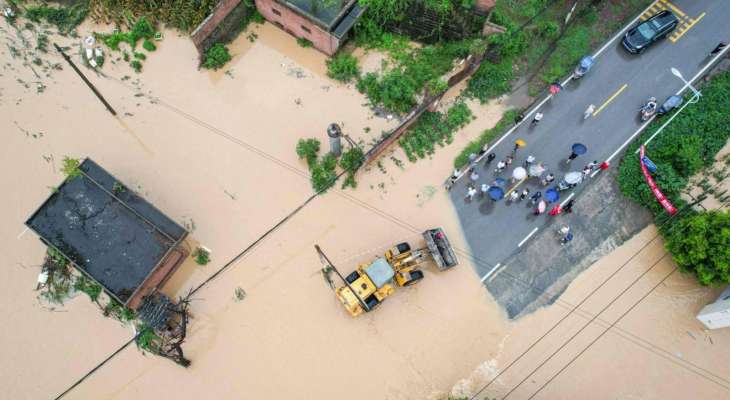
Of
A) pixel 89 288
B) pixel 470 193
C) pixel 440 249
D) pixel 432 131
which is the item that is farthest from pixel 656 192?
pixel 89 288

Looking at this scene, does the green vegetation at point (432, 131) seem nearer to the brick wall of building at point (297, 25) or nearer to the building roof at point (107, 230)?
the brick wall of building at point (297, 25)

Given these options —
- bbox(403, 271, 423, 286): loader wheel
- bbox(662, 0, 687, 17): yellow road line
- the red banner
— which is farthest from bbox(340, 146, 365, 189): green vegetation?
bbox(662, 0, 687, 17): yellow road line

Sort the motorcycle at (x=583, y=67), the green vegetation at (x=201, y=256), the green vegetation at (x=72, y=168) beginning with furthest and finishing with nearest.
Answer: the motorcycle at (x=583, y=67), the green vegetation at (x=201, y=256), the green vegetation at (x=72, y=168)

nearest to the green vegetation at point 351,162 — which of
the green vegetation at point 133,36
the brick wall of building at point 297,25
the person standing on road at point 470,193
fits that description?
the person standing on road at point 470,193

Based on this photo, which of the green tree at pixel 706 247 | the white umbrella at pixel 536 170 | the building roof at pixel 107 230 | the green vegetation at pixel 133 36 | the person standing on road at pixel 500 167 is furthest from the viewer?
the green vegetation at pixel 133 36

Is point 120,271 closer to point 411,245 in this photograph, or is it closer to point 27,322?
point 27,322

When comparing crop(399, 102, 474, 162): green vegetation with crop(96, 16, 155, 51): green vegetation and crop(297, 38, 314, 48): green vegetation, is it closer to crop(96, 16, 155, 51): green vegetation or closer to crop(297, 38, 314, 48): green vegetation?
crop(297, 38, 314, 48): green vegetation

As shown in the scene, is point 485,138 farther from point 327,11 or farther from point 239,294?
point 239,294

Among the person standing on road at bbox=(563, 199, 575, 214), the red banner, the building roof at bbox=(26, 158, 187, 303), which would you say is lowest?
the building roof at bbox=(26, 158, 187, 303)
